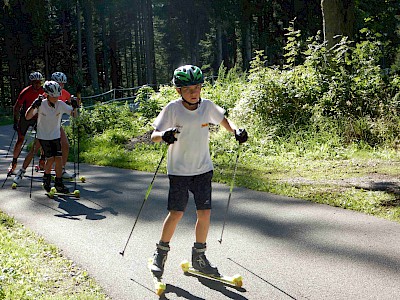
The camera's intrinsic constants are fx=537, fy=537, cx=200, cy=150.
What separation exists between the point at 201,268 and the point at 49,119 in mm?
4688

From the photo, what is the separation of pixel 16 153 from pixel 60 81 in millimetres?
2622

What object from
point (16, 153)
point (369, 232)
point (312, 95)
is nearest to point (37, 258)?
point (369, 232)

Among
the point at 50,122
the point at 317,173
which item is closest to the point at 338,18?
the point at 317,173

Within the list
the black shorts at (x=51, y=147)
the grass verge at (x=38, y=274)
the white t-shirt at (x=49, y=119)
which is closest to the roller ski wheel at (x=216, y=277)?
the grass verge at (x=38, y=274)

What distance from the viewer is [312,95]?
493 inches

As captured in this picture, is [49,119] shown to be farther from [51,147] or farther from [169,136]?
[169,136]

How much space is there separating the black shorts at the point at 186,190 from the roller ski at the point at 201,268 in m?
0.43

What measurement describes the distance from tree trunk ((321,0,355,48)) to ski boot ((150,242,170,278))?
1035 centimetres

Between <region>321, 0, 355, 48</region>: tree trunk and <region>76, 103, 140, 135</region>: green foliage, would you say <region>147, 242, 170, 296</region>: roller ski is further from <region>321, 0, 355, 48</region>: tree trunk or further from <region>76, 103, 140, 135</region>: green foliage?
<region>76, 103, 140, 135</region>: green foliage

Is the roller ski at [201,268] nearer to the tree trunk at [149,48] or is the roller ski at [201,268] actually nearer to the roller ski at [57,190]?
the roller ski at [57,190]

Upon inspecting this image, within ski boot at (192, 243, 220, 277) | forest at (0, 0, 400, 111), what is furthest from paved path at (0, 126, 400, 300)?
forest at (0, 0, 400, 111)

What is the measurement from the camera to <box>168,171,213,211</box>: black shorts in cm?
477

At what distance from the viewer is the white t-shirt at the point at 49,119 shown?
8.52 metres

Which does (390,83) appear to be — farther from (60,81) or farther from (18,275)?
(18,275)
